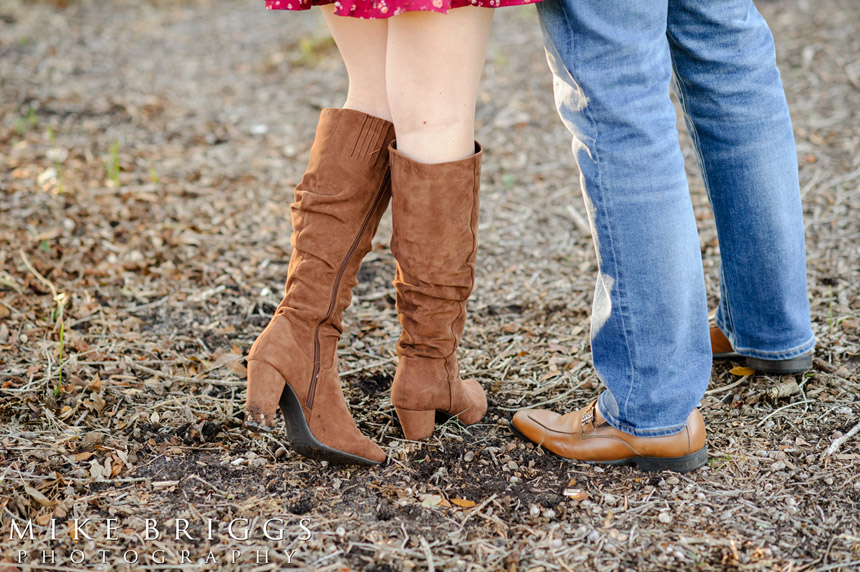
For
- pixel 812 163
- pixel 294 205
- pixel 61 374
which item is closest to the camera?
pixel 294 205

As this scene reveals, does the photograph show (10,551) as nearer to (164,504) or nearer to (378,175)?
(164,504)

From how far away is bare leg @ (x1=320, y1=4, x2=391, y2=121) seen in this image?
1356mm

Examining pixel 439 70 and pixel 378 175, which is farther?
pixel 378 175

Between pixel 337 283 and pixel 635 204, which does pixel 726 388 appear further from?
pixel 337 283

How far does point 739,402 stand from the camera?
5.43 feet

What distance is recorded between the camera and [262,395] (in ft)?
4.51

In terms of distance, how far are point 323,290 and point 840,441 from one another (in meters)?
1.05

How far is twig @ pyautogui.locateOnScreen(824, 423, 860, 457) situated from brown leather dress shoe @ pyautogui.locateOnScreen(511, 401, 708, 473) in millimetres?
242

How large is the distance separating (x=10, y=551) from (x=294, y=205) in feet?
2.46

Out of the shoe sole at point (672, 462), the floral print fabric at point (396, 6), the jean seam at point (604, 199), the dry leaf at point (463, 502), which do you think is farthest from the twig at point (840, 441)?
the floral print fabric at point (396, 6)

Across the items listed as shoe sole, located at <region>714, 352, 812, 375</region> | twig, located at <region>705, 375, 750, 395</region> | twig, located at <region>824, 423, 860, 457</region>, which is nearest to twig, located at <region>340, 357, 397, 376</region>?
twig, located at <region>705, 375, 750, 395</region>

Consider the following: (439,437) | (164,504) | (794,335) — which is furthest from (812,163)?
(164,504)

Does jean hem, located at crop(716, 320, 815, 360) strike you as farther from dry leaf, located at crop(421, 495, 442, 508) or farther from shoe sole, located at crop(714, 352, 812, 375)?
dry leaf, located at crop(421, 495, 442, 508)

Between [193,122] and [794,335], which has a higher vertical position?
[193,122]
